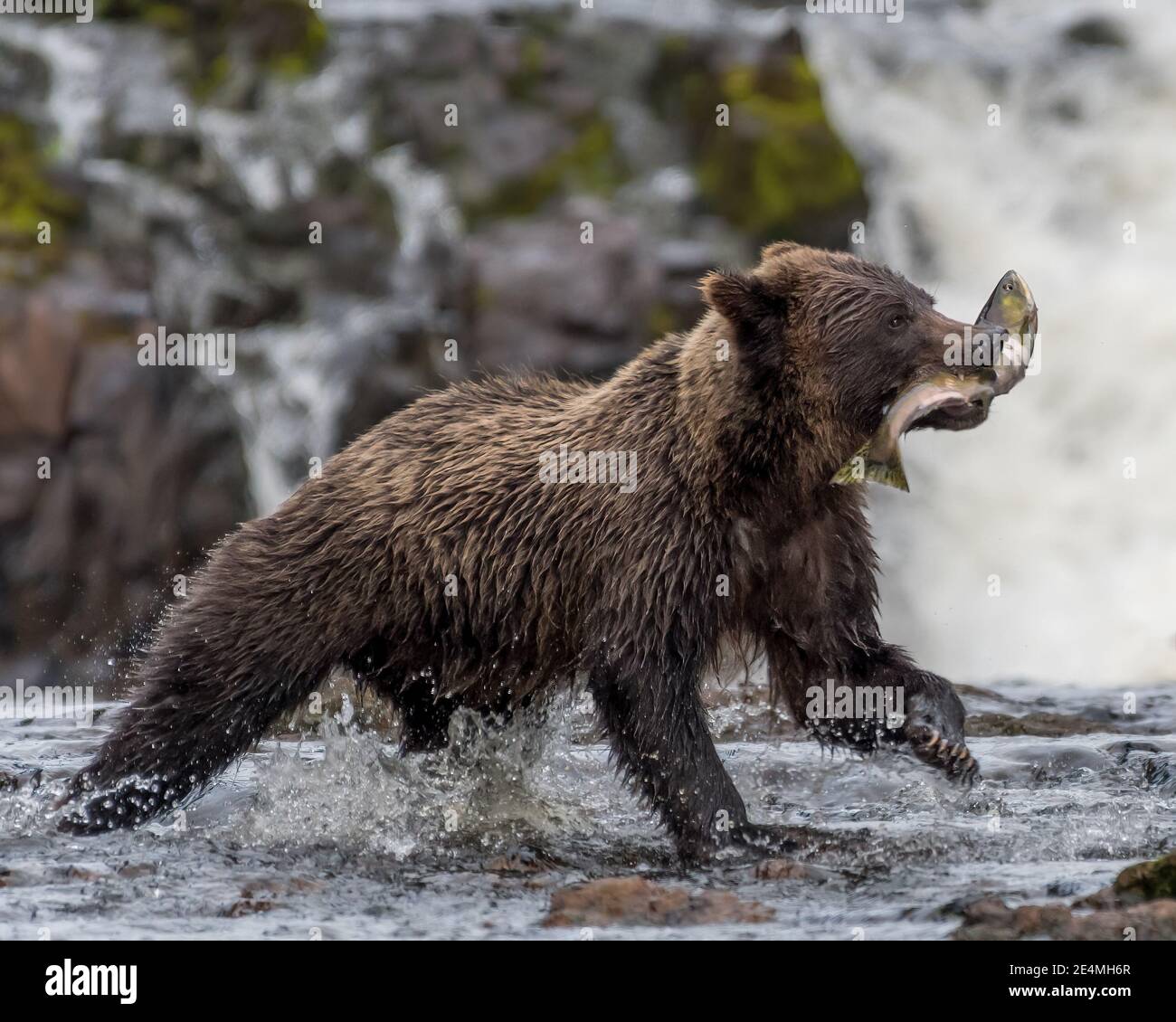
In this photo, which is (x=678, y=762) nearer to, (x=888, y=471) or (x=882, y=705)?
(x=882, y=705)

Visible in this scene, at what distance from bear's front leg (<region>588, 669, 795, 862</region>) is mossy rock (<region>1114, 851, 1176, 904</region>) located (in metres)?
1.76

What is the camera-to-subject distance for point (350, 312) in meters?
19.2

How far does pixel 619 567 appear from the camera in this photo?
8078 mm

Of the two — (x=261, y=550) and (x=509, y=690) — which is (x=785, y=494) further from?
(x=261, y=550)

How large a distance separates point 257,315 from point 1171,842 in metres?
13.3

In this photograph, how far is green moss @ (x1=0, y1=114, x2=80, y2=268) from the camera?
1773cm

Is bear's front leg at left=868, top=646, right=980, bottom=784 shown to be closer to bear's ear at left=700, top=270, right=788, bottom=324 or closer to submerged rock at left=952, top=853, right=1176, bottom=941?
submerged rock at left=952, top=853, right=1176, bottom=941

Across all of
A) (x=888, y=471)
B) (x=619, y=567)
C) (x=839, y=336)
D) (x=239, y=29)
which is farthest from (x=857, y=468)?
(x=239, y=29)

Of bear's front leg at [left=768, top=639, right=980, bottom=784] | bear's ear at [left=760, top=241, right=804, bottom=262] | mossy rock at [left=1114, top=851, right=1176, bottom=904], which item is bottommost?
mossy rock at [left=1114, top=851, right=1176, bottom=904]

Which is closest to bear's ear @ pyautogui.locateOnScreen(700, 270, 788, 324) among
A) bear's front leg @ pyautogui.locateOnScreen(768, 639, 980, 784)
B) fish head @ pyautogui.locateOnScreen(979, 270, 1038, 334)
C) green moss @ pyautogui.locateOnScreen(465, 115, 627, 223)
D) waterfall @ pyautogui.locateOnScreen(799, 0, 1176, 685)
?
fish head @ pyautogui.locateOnScreen(979, 270, 1038, 334)

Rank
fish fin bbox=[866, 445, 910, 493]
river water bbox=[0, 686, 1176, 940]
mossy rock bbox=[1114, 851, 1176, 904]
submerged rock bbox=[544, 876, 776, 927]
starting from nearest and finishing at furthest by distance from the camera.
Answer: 1. mossy rock bbox=[1114, 851, 1176, 904]
2. submerged rock bbox=[544, 876, 776, 927]
3. river water bbox=[0, 686, 1176, 940]
4. fish fin bbox=[866, 445, 910, 493]

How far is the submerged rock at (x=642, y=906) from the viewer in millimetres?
6844
